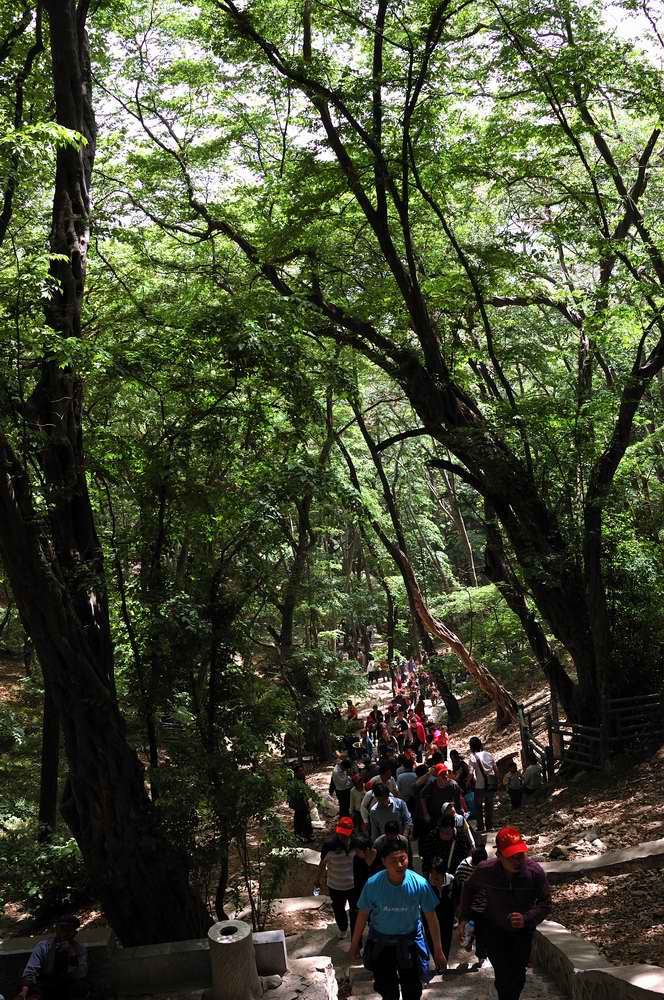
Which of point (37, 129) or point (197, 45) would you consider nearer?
point (37, 129)

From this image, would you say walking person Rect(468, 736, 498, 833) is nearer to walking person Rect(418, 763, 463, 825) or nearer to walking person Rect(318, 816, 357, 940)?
walking person Rect(418, 763, 463, 825)

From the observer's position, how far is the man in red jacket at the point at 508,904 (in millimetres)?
4945

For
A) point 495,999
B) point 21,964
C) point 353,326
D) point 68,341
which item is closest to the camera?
point 495,999

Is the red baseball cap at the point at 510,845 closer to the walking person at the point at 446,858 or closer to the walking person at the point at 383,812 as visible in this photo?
the walking person at the point at 446,858

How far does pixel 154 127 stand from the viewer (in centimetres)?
1611

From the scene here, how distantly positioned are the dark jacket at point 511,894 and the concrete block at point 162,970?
289cm

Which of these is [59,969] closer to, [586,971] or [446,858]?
[446,858]

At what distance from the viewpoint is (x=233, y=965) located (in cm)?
648

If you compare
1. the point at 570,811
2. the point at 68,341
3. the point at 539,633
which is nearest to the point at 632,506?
the point at 539,633

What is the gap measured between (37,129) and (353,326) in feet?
25.1

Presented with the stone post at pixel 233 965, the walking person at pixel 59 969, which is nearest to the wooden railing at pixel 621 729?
the stone post at pixel 233 965

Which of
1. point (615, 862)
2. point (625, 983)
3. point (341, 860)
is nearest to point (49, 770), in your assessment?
point (341, 860)

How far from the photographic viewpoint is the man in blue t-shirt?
5.17 metres

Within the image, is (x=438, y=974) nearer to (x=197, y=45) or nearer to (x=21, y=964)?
(x=21, y=964)
